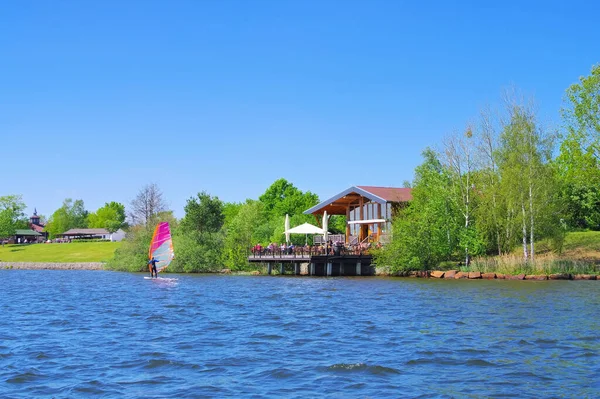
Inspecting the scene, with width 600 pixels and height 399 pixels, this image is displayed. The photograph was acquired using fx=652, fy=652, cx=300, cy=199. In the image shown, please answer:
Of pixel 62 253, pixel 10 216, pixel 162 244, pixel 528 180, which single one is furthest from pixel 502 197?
pixel 10 216

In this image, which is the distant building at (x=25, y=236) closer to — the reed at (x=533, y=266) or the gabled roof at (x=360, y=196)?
the gabled roof at (x=360, y=196)

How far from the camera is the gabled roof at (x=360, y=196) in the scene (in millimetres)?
51969

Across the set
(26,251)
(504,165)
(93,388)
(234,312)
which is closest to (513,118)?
(504,165)

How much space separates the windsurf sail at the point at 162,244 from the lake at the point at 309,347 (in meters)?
20.6

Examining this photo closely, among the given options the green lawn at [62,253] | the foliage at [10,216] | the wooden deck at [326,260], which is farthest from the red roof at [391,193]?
the foliage at [10,216]

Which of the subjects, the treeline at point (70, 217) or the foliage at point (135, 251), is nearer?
the foliage at point (135, 251)

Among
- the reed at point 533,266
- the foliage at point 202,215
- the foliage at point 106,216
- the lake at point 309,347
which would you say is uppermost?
the foliage at point 106,216

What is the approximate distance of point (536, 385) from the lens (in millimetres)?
11312

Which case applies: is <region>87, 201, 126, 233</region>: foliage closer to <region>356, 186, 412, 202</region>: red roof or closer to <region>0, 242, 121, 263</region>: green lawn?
<region>0, 242, 121, 263</region>: green lawn

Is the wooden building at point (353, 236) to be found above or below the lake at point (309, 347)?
above

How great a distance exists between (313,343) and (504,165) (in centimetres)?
3069

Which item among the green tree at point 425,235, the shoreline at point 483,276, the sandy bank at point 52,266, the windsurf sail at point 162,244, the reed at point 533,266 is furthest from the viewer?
the sandy bank at point 52,266

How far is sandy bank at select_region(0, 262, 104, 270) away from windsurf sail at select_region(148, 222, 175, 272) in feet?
85.3

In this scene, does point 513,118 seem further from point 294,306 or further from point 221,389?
point 221,389
